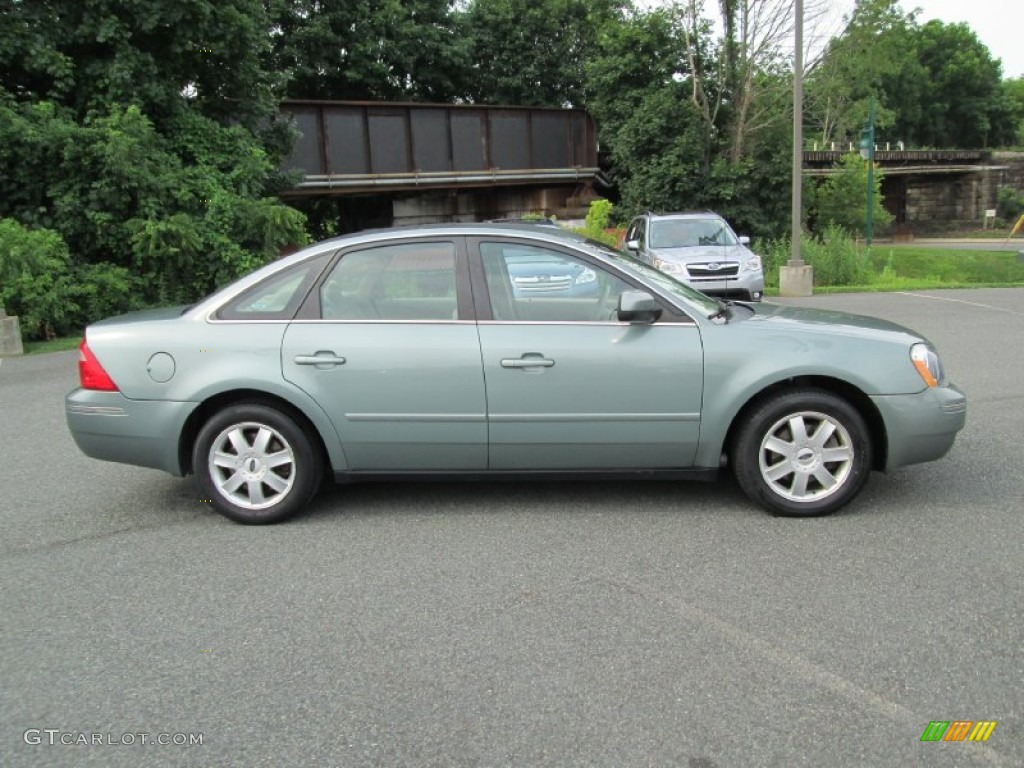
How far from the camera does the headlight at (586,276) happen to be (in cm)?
486

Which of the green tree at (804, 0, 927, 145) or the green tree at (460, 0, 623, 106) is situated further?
the green tree at (460, 0, 623, 106)

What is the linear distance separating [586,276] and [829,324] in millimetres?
1439

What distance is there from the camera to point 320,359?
469 centimetres

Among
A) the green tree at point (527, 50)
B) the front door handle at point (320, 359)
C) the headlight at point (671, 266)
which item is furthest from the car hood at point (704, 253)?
the green tree at point (527, 50)

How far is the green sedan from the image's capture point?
462 cm

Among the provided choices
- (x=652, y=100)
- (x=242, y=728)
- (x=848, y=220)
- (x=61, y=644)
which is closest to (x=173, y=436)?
(x=61, y=644)

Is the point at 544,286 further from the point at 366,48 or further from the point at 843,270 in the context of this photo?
the point at 366,48

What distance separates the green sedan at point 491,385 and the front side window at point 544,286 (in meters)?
0.01

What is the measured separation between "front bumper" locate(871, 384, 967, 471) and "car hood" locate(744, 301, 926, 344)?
1.17 ft

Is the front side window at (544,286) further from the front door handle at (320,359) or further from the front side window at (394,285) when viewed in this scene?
the front door handle at (320,359)

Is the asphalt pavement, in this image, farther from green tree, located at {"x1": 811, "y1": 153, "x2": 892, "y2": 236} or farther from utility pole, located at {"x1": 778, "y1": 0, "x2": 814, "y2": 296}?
green tree, located at {"x1": 811, "y1": 153, "x2": 892, "y2": 236}

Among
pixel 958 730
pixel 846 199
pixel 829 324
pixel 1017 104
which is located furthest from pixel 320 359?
pixel 1017 104

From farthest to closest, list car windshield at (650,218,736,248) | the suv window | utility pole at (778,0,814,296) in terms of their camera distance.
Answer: utility pole at (778,0,814,296)
the suv window
car windshield at (650,218,736,248)

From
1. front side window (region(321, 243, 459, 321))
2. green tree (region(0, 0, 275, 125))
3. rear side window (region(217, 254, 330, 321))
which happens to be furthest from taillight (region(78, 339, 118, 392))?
green tree (region(0, 0, 275, 125))
